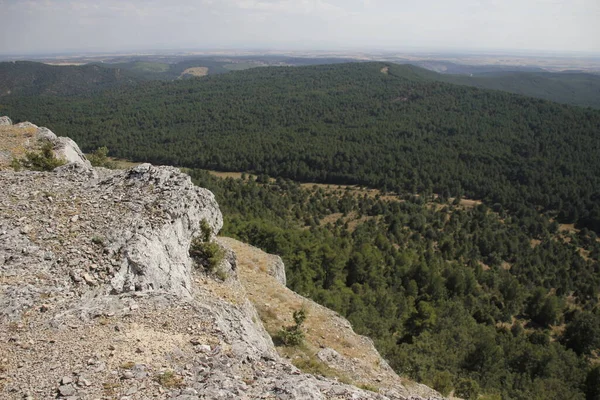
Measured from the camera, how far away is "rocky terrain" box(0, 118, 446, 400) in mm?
10773

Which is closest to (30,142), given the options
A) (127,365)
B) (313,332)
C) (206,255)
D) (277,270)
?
(206,255)

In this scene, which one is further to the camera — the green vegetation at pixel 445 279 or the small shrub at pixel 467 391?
the green vegetation at pixel 445 279

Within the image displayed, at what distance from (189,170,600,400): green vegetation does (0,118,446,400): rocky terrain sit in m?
19.7

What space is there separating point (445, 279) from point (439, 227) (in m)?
43.3

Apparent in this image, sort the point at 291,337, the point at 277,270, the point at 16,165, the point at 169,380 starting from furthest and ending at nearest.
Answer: the point at 277,270, the point at 16,165, the point at 291,337, the point at 169,380

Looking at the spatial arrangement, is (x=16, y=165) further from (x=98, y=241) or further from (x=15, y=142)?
(x=98, y=241)

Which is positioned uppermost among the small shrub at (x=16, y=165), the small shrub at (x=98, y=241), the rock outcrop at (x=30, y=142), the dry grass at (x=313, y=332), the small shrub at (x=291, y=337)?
the rock outcrop at (x=30, y=142)

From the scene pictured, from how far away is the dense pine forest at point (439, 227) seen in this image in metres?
46.3

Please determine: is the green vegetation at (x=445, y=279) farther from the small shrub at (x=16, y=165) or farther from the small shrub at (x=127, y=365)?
the small shrub at (x=16, y=165)

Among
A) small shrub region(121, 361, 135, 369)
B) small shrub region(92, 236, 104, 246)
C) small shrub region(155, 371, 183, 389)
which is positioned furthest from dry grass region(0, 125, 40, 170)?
small shrub region(155, 371, 183, 389)

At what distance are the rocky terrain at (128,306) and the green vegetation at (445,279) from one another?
19669 mm

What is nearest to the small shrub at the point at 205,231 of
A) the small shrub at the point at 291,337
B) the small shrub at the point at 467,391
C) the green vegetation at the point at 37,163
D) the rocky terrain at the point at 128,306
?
the rocky terrain at the point at 128,306

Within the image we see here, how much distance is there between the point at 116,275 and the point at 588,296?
9833 centimetres

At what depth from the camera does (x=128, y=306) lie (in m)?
13.5
